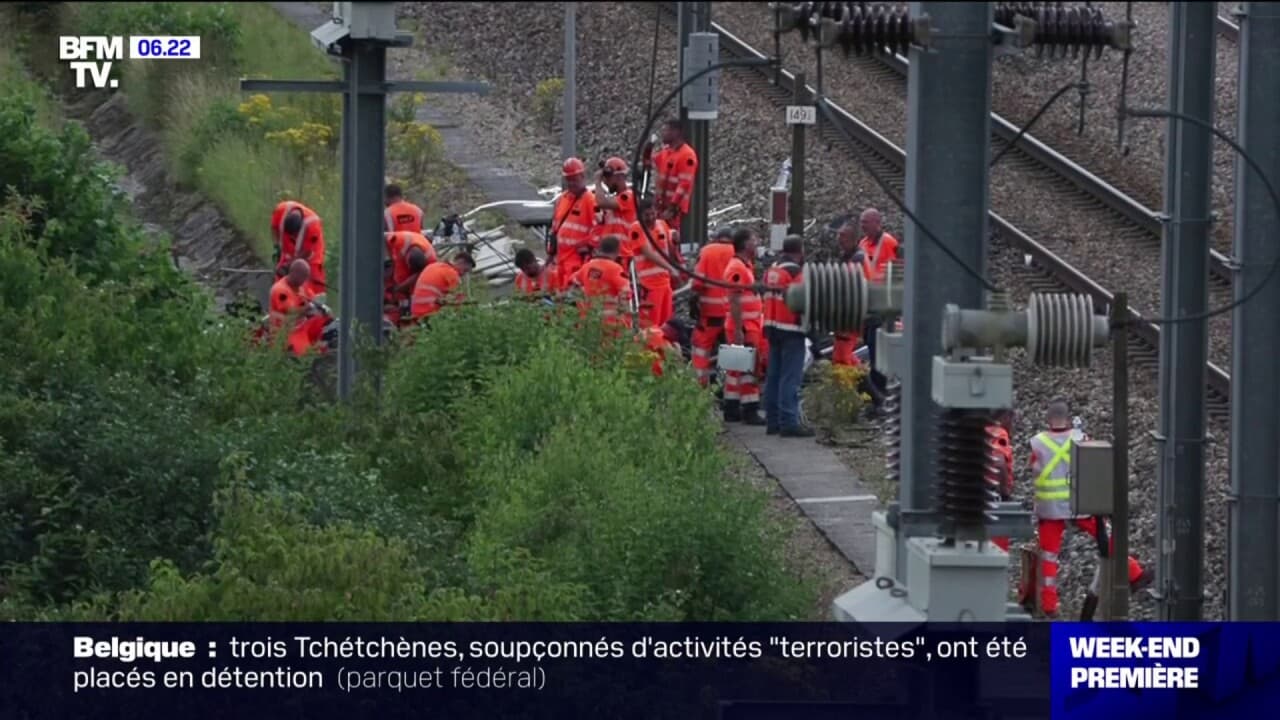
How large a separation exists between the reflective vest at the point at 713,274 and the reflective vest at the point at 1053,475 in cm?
309

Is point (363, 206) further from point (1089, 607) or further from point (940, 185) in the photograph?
point (940, 185)

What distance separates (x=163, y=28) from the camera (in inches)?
1312

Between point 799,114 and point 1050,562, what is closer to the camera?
point 1050,562

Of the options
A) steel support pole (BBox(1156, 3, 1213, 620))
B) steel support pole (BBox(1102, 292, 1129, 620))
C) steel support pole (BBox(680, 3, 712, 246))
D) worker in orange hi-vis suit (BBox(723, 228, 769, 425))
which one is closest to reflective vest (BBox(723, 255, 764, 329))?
worker in orange hi-vis suit (BBox(723, 228, 769, 425))

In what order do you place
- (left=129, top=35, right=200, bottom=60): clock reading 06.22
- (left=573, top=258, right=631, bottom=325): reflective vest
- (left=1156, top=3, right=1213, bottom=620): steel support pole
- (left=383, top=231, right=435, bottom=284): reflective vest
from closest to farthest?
(left=1156, top=3, right=1213, bottom=620): steel support pole
(left=573, top=258, right=631, bottom=325): reflective vest
(left=383, top=231, right=435, bottom=284): reflective vest
(left=129, top=35, right=200, bottom=60): clock reading 06.22

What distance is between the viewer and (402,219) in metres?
20.6

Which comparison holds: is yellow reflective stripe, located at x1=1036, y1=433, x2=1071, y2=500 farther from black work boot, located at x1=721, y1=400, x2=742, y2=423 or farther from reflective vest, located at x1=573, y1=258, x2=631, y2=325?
black work boot, located at x1=721, y1=400, x2=742, y2=423

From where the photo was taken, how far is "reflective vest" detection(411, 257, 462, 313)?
1881cm

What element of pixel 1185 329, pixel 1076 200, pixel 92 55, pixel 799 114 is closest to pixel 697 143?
pixel 799 114

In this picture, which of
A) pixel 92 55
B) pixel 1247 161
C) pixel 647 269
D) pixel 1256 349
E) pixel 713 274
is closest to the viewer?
pixel 1247 161

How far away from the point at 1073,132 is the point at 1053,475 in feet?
37.6
